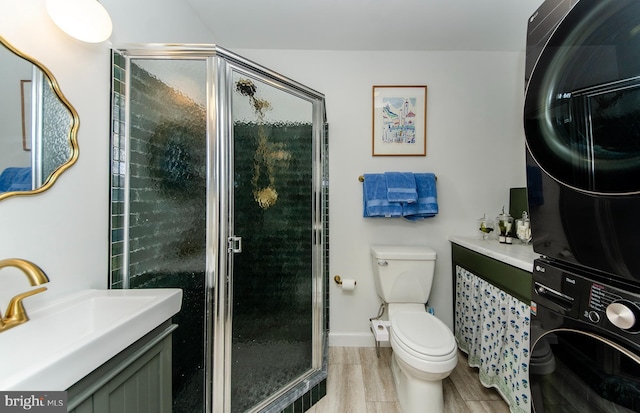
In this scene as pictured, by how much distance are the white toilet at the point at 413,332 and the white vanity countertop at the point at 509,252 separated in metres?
0.26

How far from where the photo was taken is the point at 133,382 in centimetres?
69

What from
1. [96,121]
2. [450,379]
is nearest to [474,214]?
[450,379]

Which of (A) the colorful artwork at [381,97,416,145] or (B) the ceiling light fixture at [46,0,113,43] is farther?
(A) the colorful artwork at [381,97,416,145]

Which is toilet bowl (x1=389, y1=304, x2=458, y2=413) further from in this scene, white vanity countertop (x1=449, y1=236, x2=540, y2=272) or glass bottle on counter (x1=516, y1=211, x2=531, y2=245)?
glass bottle on counter (x1=516, y1=211, x2=531, y2=245)

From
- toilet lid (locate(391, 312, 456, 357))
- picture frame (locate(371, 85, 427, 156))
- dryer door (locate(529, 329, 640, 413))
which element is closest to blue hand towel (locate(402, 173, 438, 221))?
picture frame (locate(371, 85, 427, 156))

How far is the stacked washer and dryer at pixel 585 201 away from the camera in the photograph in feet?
1.85

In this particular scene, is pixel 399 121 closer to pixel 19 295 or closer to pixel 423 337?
pixel 423 337

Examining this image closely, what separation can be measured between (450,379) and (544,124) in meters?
1.59

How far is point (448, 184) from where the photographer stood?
194 cm

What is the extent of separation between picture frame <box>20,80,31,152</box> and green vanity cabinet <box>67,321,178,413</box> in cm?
71

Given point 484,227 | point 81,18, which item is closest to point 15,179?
point 81,18

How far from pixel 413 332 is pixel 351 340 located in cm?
77

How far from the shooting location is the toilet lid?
119cm

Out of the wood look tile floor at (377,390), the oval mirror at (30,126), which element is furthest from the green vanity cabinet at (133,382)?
the wood look tile floor at (377,390)
